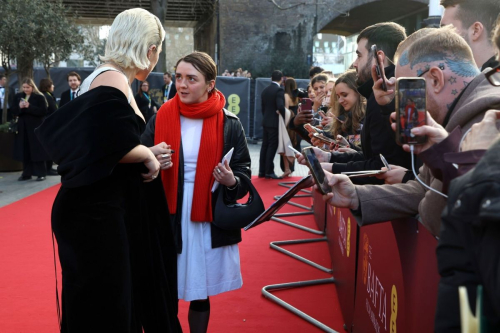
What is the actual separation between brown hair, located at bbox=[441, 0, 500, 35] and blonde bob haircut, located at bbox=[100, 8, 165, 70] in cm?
163

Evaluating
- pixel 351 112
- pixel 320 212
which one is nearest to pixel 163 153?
pixel 351 112

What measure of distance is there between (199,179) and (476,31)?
176 cm

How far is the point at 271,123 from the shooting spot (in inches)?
432

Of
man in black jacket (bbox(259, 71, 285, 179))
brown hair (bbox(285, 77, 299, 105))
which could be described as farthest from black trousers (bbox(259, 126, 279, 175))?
brown hair (bbox(285, 77, 299, 105))

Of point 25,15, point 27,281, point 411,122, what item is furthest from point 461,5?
point 25,15

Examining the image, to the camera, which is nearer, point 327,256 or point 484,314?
point 484,314

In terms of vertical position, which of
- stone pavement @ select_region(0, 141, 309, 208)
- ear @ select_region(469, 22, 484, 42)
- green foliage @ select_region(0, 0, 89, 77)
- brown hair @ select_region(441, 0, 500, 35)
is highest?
green foliage @ select_region(0, 0, 89, 77)

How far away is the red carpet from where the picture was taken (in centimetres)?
398

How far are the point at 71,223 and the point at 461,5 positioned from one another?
2.27 metres

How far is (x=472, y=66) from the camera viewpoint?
192 cm

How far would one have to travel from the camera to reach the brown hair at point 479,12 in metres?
2.70

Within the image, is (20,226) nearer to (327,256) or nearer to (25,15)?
(327,256)

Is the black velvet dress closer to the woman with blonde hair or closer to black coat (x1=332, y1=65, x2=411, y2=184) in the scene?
black coat (x1=332, y1=65, x2=411, y2=184)

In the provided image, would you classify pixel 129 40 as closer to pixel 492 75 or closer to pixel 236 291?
pixel 492 75
